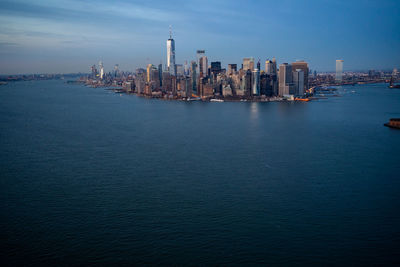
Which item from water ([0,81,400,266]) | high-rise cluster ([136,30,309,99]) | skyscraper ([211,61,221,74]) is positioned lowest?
water ([0,81,400,266])

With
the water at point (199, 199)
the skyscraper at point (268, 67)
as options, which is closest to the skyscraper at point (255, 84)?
the skyscraper at point (268, 67)

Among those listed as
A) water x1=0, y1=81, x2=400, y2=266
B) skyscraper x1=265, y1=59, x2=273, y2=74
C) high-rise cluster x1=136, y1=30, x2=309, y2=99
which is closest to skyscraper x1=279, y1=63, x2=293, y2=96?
high-rise cluster x1=136, y1=30, x2=309, y2=99

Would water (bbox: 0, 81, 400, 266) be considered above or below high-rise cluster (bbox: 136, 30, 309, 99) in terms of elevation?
below

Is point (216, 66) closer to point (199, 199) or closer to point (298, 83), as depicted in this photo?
point (298, 83)

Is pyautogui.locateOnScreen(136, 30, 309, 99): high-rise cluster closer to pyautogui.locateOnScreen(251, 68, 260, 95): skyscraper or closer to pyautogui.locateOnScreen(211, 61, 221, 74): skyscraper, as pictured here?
pyautogui.locateOnScreen(251, 68, 260, 95): skyscraper

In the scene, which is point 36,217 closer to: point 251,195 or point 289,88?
point 251,195

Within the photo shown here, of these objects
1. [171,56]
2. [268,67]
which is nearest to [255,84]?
[268,67]
